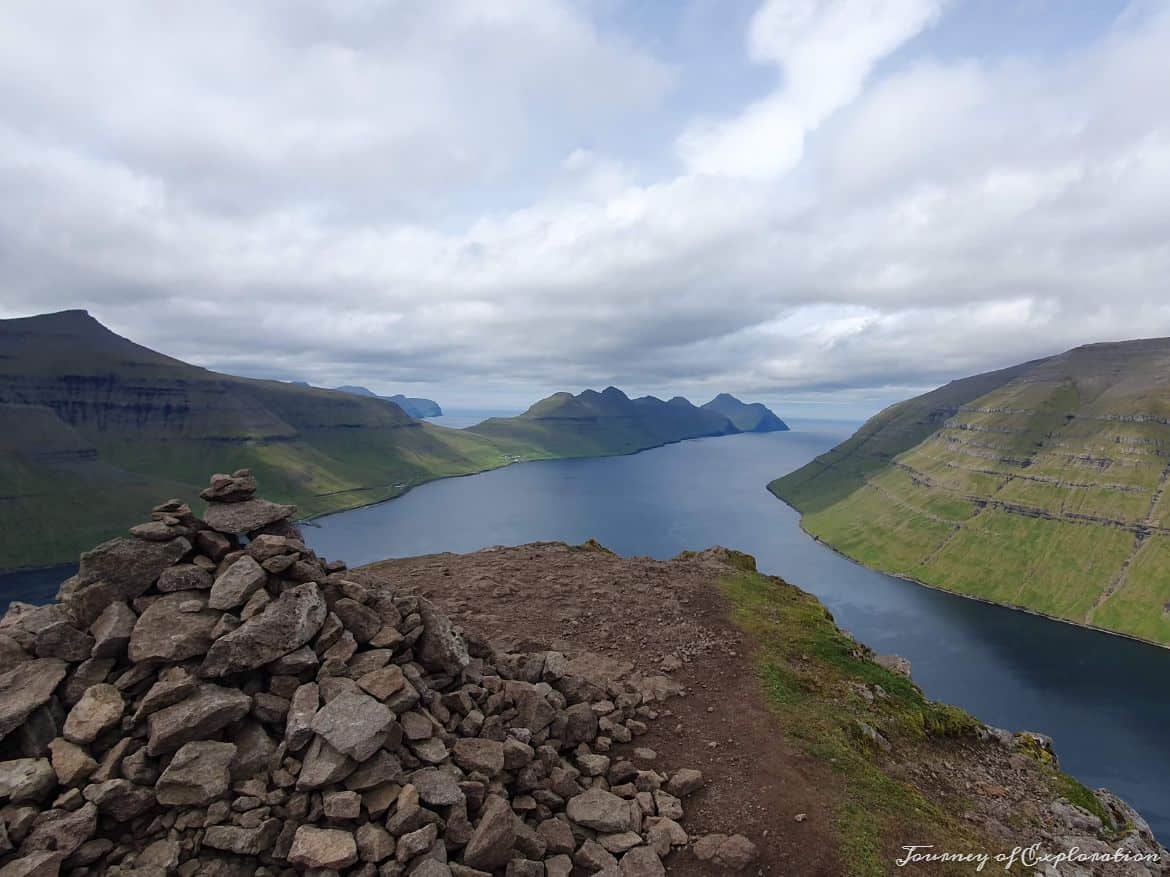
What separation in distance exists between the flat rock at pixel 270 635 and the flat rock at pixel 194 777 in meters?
2.32

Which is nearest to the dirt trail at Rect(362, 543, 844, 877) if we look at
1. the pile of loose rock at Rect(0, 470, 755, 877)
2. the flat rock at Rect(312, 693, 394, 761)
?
the pile of loose rock at Rect(0, 470, 755, 877)

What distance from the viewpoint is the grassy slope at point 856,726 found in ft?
58.7

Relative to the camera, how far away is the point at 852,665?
29328 millimetres

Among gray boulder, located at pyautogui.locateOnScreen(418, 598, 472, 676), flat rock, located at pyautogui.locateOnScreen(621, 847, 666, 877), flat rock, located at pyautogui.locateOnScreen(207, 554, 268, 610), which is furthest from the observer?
gray boulder, located at pyautogui.locateOnScreen(418, 598, 472, 676)

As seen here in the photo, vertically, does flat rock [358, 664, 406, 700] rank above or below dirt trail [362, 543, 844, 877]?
above

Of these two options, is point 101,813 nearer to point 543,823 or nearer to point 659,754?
point 543,823

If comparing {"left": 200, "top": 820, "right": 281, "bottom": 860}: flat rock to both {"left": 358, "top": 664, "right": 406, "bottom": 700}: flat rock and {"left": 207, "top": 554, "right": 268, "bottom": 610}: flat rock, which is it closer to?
{"left": 358, "top": 664, "right": 406, "bottom": 700}: flat rock

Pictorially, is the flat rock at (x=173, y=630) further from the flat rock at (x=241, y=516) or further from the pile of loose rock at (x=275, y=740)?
the flat rock at (x=241, y=516)

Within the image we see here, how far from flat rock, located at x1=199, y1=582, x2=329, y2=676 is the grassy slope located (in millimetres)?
17904

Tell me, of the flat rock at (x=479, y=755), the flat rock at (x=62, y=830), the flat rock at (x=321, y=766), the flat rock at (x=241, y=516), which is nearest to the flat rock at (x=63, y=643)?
the flat rock at (x=62, y=830)

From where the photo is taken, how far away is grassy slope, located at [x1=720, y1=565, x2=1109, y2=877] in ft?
58.7

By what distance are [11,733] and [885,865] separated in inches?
954

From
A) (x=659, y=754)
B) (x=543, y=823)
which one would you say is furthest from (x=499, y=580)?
(x=543, y=823)

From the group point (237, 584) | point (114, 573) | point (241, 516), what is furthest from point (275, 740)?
point (241, 516)
